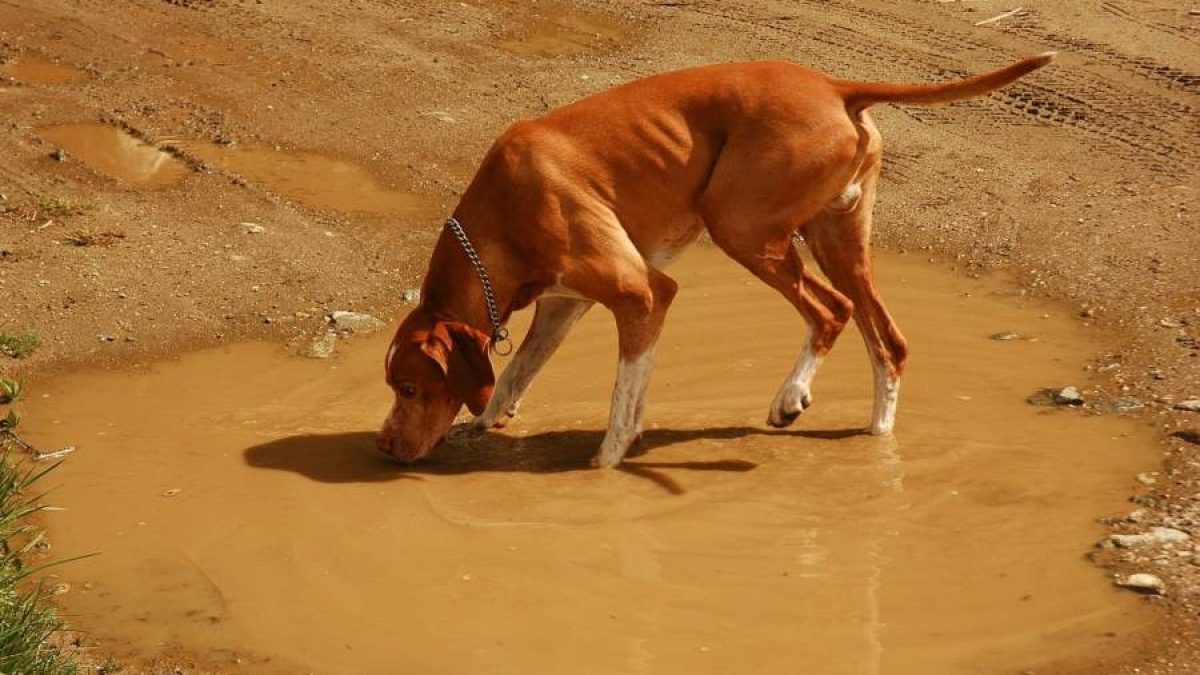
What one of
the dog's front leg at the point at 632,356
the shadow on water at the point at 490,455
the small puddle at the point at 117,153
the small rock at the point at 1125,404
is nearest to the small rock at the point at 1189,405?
the small rock at the point at 1125,404

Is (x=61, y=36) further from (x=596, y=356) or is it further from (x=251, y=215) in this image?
(x=596, y=356)

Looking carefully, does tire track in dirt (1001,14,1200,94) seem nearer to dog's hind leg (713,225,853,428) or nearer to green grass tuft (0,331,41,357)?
dog's hind leg (713,225,853,428)

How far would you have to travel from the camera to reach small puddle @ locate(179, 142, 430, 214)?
10.1 meters

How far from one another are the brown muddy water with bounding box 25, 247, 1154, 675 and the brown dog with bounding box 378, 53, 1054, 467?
0.40 m

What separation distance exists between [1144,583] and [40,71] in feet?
27.9

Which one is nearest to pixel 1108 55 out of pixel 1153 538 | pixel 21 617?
pixel 1153 538

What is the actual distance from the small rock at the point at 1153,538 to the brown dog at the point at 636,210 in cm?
157

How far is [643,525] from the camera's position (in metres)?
6.66

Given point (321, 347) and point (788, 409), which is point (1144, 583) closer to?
point (788, 409)

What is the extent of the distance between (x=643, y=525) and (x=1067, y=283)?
340 cm

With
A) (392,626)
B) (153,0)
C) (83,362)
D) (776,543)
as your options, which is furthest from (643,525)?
(153,0)

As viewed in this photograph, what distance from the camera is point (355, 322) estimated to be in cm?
877

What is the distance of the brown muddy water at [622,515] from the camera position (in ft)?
18.9

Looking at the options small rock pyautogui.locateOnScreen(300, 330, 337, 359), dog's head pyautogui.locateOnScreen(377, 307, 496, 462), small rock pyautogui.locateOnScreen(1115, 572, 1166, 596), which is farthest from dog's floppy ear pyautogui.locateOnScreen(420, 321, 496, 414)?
small rock pyautogui.locateOnScreen(1115, 572, 1166, 596)
